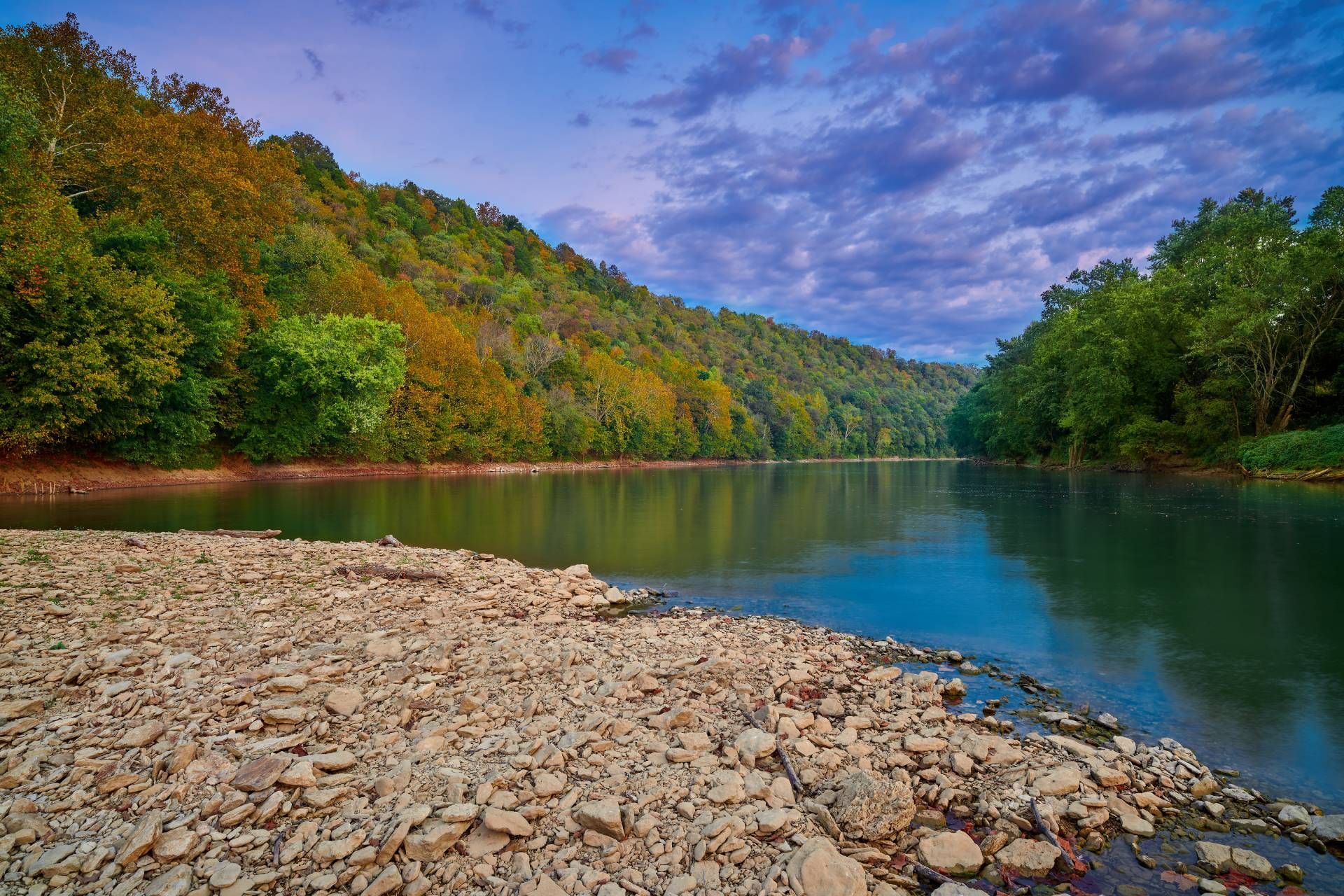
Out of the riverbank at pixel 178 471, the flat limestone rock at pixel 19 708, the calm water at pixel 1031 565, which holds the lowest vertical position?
the calm water at pixel 1031 565

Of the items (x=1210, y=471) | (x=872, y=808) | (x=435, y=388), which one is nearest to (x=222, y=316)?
(x=435, y=388)

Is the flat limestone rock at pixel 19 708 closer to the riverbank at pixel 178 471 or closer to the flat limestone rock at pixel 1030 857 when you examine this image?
the flat limestone rock at pixel 1030 857

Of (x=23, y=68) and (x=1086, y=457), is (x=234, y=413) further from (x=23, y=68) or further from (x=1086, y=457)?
(x=1086, y=457)

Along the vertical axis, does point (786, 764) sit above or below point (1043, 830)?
above

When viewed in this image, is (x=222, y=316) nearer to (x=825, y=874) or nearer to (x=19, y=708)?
(x=19, y=708)

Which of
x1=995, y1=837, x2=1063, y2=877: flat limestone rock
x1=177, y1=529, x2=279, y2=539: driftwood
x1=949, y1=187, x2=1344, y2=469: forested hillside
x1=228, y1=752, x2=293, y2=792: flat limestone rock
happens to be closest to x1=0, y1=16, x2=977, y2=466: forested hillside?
x1=177, y1=529, x2=279, y2=539: driftwood

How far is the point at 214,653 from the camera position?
670 centimetres

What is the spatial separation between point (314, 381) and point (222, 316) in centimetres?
646

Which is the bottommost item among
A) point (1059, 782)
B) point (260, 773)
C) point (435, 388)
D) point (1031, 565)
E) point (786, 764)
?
point (1031, 565)

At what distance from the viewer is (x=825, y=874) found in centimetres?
Result: 364

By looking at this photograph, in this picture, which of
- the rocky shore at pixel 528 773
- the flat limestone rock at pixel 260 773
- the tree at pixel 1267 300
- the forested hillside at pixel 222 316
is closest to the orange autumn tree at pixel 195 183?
the forested hillside at pixel 222 316

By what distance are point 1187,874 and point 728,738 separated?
122 inches

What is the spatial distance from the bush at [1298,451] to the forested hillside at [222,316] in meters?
53.3

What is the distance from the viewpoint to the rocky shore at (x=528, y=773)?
368cm
